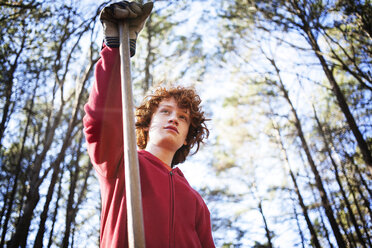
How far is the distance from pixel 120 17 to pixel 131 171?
1.90 feet

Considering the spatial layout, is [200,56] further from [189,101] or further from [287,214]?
[189,101]

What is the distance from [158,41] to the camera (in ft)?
30.3

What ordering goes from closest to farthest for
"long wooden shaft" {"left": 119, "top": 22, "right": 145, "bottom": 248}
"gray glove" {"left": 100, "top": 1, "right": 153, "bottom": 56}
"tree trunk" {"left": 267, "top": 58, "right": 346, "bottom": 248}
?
"long wooden shaft" {"left": 119, "top": 22, "right": 145, "bottom": 248}
"gray glove" {"left": 100, "top": 1, "right": 153, "bottom": 56}
"tree trunk" {"left": 267, "top": 58, "right": 346, "bottom": 248}

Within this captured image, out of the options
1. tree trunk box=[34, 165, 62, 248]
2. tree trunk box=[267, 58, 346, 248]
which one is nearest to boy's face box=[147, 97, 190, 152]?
tree trunk box=[34, 165, 62, 248]

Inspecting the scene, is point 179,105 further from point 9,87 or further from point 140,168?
point 9,87

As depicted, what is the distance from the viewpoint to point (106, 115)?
40.9 inches

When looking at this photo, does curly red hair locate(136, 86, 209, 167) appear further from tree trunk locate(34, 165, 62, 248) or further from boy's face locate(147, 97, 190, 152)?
tree trunk locate(34, 165, 62, 248)

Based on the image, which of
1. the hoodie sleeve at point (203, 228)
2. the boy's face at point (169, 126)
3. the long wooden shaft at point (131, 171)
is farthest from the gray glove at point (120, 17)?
the hoodie sleeve at point (203, 228)

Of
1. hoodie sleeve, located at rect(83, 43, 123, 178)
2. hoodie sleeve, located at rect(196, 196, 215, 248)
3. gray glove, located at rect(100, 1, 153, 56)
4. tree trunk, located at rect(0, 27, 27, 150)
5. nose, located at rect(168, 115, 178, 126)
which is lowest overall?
hoodie sleeve, located at rect(196, 196, 215, 248)

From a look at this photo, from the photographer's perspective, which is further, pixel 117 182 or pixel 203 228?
pixel 203 228

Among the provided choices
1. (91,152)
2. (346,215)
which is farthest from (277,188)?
(91,152)

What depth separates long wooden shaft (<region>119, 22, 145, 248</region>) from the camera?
688mm

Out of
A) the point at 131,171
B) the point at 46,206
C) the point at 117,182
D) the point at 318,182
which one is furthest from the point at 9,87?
the point at 318,182

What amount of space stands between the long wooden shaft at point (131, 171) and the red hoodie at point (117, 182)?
0.20 meters
